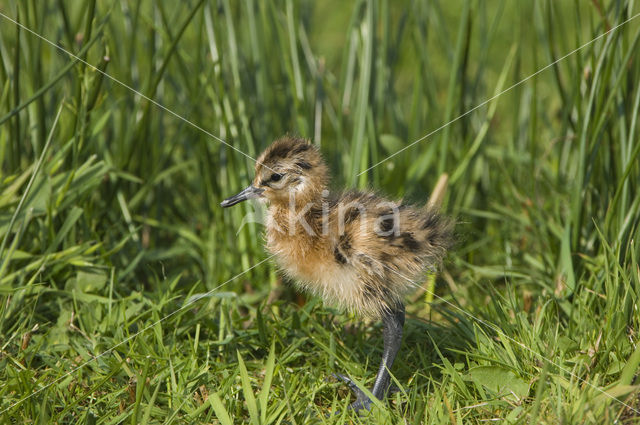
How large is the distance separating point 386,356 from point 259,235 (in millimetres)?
966

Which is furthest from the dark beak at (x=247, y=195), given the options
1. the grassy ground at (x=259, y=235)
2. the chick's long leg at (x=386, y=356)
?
the chick's long leg at (x=386, y=356)

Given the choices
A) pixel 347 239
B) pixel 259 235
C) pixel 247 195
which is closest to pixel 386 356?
pixel 347 239

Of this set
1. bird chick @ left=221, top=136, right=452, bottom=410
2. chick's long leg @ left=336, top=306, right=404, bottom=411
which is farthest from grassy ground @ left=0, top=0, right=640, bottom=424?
bird chick @ left=221, top=136, right=452, bottom=410

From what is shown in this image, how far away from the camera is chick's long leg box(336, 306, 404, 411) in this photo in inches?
91.9

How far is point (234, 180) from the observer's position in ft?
10.9

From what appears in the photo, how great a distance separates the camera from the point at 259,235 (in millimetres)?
3098

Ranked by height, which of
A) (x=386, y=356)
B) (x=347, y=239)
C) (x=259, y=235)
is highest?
(x=347, y=239)

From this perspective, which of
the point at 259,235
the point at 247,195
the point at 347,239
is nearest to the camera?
the point at 347,239

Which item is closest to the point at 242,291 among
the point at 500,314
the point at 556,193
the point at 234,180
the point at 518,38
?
the point at 234,180

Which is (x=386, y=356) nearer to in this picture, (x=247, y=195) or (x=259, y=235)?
(x=247, y=195)

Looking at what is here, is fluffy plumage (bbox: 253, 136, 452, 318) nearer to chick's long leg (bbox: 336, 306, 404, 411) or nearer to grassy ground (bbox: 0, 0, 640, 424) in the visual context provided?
chick's long leg (bbox: 336, 306, 404, 411)

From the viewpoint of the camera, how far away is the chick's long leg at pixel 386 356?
2.33m

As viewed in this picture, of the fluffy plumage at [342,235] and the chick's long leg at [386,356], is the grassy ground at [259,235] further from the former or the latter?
the fluffy plumage at [342,235]

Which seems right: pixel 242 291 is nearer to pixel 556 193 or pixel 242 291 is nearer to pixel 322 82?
pixel 322 82
